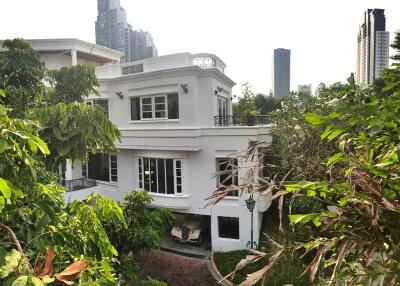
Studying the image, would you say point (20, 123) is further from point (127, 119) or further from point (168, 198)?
point (127, 119)

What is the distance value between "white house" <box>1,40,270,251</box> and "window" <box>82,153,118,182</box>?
52 cm

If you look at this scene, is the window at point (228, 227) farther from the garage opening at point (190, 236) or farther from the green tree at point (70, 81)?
the green tree at point (70, 81)

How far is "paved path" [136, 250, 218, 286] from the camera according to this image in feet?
40.7

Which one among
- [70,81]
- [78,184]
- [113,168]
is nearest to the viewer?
[70,81]

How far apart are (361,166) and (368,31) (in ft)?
50.0

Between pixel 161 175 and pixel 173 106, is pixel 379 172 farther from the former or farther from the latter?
pixel 161 175

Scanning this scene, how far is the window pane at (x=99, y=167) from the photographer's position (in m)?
18.7

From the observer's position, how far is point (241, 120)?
1653 cm

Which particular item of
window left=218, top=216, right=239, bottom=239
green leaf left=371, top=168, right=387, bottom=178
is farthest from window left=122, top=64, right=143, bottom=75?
green leaf left=371, top=168, right=387, bottom=178

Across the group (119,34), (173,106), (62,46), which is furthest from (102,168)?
(119,34)

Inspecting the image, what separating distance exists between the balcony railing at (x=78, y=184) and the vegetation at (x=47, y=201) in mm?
9713

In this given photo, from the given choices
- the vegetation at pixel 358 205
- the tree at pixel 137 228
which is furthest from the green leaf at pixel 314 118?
the tree at pixel 137 228

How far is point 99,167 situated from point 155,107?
19.6 ft

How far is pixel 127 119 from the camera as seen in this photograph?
17.2 meters
